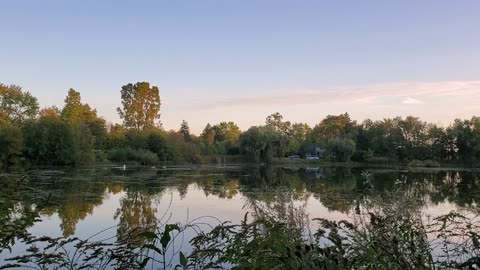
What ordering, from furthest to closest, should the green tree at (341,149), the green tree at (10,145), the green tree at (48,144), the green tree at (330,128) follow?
1. the green tree at (330,128)
2. the green tree at (341,149)
3. the green tree at (48,144)
4. the green tree at (10,145)

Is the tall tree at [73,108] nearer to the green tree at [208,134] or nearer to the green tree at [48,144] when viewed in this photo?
the green tree at [48,144]

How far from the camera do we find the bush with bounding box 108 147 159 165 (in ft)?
167

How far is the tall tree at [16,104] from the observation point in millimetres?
48656

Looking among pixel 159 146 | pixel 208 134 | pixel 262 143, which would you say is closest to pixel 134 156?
pixel 159 146

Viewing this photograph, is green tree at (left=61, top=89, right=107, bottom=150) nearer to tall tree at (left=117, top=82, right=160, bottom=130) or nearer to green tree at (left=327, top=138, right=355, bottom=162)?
tall tree at (left=117, top=82, right=160, bottom=130)

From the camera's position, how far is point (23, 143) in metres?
42.9

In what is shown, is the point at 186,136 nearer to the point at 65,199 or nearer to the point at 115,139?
the point at 115,139

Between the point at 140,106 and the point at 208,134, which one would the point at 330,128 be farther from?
the point at 140,106

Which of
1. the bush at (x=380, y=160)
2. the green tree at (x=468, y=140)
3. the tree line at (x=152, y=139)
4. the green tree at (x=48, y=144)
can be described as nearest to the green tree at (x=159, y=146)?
the tree line at (x=152, y=139)

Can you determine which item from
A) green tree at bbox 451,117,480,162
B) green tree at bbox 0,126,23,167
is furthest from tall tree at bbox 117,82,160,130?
green tree at bbox 451,117,480,162

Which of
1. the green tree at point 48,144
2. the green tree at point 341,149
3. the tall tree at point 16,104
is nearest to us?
the green tree at point 48,144

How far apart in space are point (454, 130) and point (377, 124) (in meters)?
14.7

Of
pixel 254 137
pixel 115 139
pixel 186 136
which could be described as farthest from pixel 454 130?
pixel 115 139

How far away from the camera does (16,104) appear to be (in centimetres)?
4978
